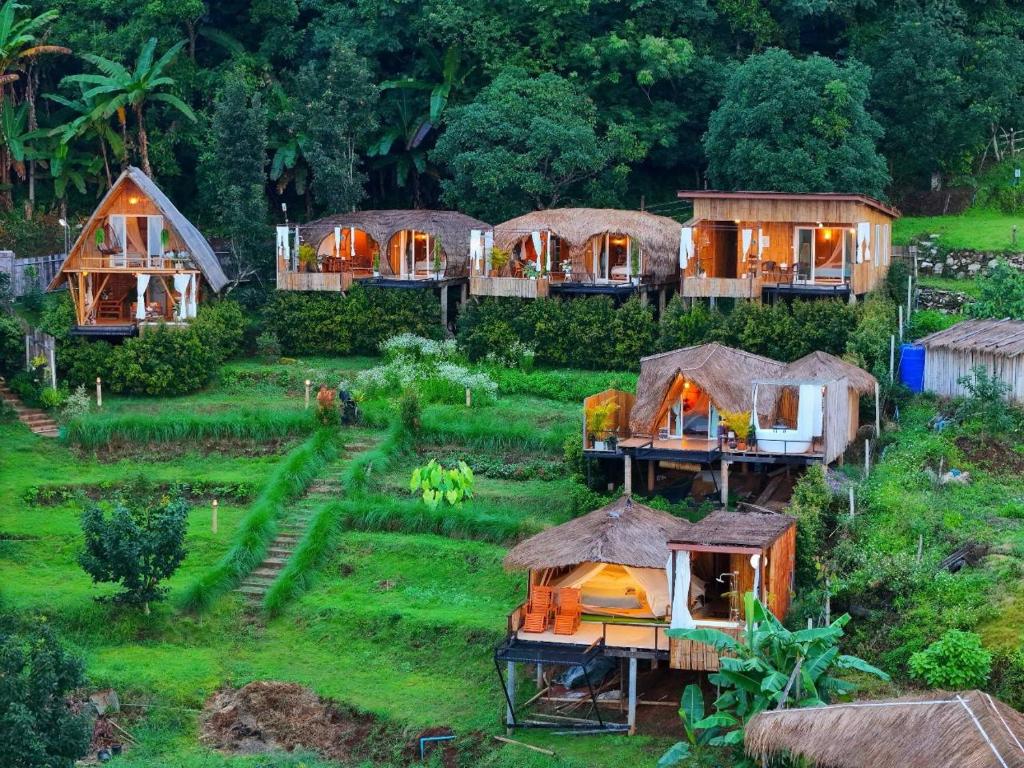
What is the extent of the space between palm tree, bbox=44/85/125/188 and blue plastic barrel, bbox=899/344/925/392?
2262 cm

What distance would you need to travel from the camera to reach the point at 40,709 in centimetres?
3061

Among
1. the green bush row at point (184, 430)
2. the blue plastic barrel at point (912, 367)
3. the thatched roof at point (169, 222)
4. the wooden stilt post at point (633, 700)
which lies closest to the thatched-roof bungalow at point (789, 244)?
the blue plastic barrel at point (912, 367)

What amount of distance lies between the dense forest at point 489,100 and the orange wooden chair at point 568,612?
1997 cm

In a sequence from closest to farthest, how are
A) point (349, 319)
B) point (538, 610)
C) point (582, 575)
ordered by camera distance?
point (538, 610)
point (582, 575)
point (349, 319)

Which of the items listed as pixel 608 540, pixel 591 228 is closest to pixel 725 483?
pixel 608 540

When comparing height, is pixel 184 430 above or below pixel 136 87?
below

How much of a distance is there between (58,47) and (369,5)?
8.74m

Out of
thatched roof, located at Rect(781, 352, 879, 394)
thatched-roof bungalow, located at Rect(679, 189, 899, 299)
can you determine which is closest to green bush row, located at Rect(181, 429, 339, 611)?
thatched roof, located at Rect(781, 352, 879, 394)

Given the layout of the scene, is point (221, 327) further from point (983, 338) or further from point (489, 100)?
point (983, 338)

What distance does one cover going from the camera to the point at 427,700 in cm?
3456

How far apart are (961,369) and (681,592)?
40.2 ft

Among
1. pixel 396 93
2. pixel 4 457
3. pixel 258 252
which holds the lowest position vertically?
pixel 4 457

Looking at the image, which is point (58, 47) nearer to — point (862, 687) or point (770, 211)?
point (770, 211)

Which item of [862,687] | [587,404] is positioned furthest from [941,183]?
[862,687]
